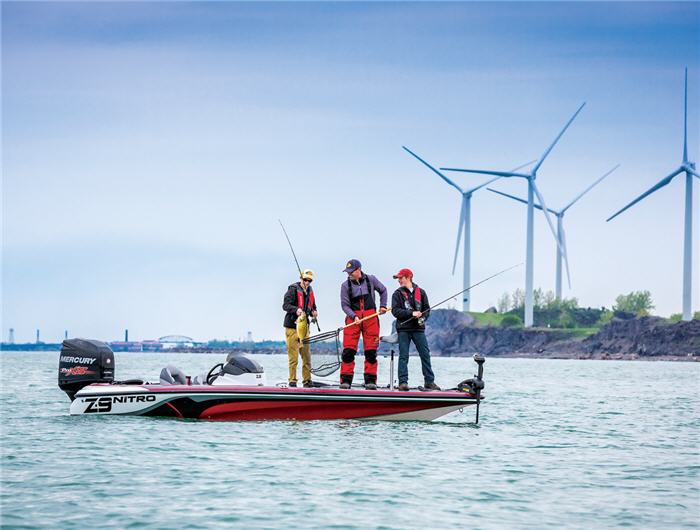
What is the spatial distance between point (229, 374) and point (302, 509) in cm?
Result: 773

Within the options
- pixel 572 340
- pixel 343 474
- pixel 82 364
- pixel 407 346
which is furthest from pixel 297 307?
pixel 572 340

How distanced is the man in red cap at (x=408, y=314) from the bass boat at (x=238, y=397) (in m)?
0.52

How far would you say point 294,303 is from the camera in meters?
17.3

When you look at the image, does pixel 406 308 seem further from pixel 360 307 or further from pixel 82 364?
pixel 82 364

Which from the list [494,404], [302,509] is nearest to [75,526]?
[302,509]

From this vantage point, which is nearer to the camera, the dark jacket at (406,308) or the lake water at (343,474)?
the lake water at (343,474)

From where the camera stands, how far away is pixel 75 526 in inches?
368

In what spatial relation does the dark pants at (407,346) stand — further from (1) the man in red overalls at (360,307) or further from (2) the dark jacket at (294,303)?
(2) the dark jacket at (294,303)

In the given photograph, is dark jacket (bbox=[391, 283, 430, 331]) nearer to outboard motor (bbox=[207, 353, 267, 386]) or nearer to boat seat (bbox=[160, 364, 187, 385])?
outboard motor (bbox=[207, 353, 267, 386])

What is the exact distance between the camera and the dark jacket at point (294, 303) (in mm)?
17312

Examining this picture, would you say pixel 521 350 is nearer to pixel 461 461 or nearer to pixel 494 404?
pixel 494 404

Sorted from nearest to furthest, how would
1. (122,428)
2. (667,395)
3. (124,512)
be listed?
(124,512), (122,428), (667,395)

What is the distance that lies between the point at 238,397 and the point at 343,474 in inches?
207

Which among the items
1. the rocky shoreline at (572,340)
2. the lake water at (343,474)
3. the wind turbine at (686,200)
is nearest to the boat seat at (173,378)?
the lake water at (343,474)
